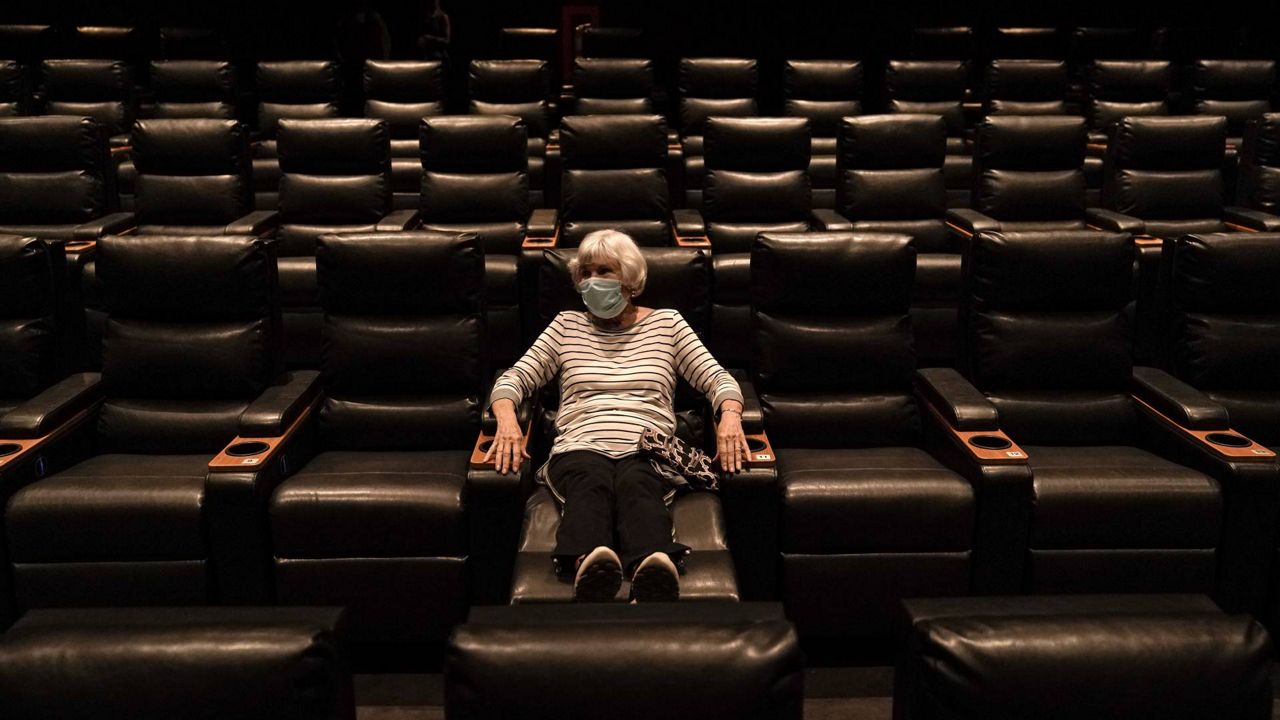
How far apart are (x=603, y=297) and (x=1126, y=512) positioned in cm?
129

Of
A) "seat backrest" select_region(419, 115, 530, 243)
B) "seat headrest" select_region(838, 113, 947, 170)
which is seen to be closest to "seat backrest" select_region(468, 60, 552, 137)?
"seat backrest" select_region(419, 115, 530, 243)

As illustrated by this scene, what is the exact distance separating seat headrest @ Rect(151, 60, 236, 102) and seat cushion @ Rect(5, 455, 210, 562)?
3876 mm

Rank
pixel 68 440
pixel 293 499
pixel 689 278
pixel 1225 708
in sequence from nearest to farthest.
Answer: pixel 1225 708
pixel 293 499
pixel 68 440
pixel 689 278

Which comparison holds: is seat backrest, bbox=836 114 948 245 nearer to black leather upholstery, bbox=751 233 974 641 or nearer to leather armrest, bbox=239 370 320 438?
black leather upholstery, bbox=751 233 974 641

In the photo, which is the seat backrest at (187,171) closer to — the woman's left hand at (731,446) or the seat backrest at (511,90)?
the seat backrest at (511,90)

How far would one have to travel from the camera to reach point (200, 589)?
2.28 metres

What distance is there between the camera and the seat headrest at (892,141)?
161 inches

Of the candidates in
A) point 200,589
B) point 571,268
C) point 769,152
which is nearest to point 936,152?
point 769,152

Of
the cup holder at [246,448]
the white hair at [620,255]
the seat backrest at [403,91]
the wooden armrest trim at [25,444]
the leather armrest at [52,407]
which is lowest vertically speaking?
the wooden armrest trim at [25,444]

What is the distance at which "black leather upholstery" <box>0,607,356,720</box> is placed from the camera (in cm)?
99

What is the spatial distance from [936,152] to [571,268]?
84.6 inches

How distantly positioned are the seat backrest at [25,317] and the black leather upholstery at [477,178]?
1.50 m

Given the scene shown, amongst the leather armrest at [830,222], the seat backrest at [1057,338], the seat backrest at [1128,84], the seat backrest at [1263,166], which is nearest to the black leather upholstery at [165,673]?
the seat backrest at [1057,338]

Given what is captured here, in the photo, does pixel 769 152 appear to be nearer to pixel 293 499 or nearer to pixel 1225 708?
pixel 293 499
